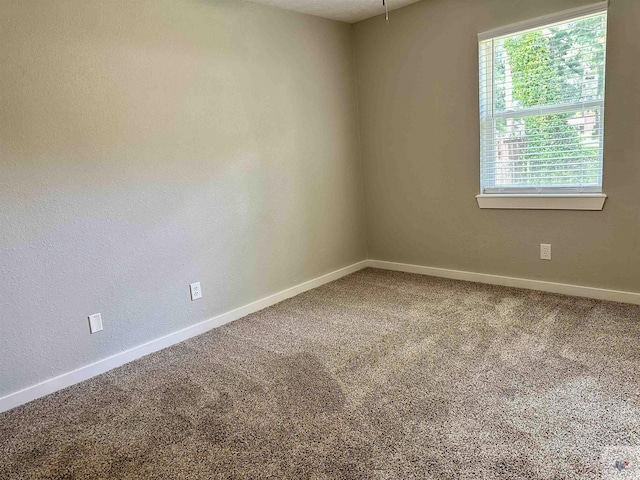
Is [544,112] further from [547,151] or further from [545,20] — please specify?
[545,20]

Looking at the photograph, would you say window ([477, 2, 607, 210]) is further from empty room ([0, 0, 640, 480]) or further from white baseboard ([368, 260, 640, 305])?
white baseboard ([368, 260, 640, 305])

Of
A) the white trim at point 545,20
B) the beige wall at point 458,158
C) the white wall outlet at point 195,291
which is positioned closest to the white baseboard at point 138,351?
the white wall outlet at point 195,291

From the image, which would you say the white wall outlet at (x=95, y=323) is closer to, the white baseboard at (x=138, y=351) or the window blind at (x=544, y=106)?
the white baseboard at (x=138, y=351)

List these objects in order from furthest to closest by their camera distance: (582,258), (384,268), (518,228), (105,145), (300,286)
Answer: (384,268), (300,286), (518,228), (582,258), (105,145)

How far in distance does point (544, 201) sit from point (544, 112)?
644 mm

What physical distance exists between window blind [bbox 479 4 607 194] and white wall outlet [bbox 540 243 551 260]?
413 mm

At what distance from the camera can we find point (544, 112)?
10.9 feet

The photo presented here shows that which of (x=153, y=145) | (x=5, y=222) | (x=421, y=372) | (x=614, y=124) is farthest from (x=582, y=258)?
(x=5, y=222)

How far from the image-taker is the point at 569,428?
189cm

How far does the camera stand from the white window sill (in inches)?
125

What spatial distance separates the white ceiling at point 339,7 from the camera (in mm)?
3543

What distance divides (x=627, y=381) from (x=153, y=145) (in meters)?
2.96

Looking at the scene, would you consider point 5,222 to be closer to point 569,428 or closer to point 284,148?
point 284,148

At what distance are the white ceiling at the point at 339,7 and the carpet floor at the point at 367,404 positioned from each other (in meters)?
2.44
